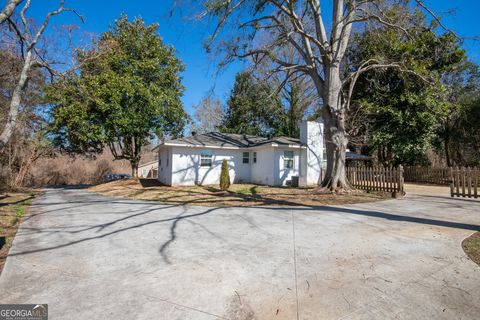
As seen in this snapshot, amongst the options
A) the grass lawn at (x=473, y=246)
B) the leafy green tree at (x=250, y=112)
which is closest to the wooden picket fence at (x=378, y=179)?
the grass lawn at (x=473, y=246)

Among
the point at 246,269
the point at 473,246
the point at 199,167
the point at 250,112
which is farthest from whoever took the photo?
the point at 250,112

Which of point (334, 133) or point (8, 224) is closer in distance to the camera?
point (8, 224)

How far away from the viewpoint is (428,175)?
2006 centimetres

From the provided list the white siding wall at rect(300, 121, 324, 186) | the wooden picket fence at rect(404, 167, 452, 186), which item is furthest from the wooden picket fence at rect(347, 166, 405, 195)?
the wooden picket fence at rect(404, 167, 452, 186)

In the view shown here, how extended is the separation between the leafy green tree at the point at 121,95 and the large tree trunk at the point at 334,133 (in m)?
11.1

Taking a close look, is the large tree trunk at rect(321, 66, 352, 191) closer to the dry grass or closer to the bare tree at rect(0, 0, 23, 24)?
the dry grass

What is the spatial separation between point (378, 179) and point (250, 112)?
696 inches

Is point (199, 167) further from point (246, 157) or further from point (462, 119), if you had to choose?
point (462, 119)

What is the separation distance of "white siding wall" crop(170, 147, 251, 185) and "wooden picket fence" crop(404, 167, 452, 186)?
13.5 meters

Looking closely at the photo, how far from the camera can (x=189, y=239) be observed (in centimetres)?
505

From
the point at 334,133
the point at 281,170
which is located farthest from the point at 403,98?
the point at 281,170

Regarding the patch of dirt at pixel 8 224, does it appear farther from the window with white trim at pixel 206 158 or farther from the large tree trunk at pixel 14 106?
the window with white trim at pixel 206 158

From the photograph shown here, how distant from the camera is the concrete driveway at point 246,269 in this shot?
8.57 ft

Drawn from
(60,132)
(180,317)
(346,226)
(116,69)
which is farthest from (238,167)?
(180,317)
